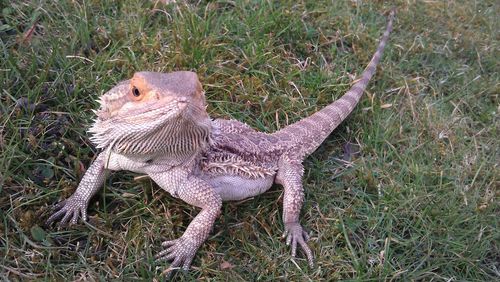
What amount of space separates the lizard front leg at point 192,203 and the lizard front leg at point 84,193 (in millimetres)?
334

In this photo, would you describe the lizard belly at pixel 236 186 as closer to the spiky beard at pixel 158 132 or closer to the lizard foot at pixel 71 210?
the spiky beard at pixel 158 132

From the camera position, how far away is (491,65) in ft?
16.5

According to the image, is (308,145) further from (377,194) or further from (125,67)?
(125,67)

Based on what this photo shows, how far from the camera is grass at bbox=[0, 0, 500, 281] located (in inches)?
117

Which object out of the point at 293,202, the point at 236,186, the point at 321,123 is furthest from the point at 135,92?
the point at 321,123

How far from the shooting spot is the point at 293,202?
128 inches

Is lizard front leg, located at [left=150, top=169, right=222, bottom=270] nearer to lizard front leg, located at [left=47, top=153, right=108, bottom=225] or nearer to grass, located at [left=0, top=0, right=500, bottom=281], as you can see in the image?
grass, located at [left=0, top=0, right=500, bottom=281]

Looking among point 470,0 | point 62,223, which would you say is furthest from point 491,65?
point 62,223

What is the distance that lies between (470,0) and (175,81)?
486cm

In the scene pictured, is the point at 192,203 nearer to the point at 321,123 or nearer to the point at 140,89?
the point at 140,89

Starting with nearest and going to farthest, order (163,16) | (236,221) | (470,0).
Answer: (236,221)
(163,16)
(470,0)

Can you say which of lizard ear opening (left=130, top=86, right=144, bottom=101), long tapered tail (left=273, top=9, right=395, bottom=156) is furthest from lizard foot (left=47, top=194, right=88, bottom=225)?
long tapered tail (left=273, top=9, right=395, bottom=156)

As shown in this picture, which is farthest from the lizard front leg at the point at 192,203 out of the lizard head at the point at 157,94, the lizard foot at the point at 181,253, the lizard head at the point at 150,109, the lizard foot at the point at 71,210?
the lizard head at the point at 157,94

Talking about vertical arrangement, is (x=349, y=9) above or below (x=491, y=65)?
above
